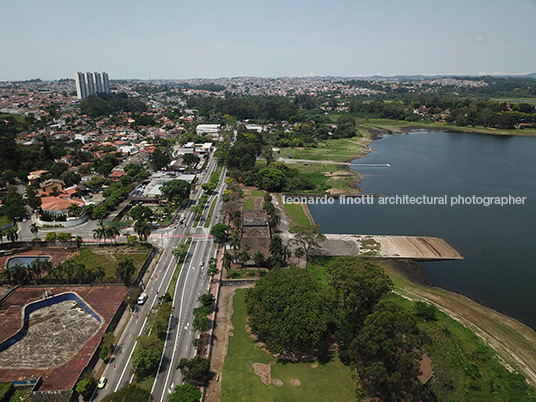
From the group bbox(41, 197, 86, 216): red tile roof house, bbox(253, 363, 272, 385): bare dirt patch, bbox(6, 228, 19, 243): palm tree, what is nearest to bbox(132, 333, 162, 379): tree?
bbox(253, 363, 272, 385): bare dirt patch

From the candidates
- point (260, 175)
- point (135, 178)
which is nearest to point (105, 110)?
point (135, 178)

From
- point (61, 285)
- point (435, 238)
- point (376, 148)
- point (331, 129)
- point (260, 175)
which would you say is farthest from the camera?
point (331, 129)

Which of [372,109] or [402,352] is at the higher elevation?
[372,109]

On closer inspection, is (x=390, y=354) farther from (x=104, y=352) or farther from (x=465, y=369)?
(x=104, y=352)

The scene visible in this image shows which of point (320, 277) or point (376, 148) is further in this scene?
point (376, 148)

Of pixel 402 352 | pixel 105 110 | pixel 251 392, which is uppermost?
pixel 105 110

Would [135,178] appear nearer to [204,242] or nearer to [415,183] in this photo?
[204,242]

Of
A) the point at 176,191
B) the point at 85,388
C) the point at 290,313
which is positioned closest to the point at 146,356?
the point at 85,388
